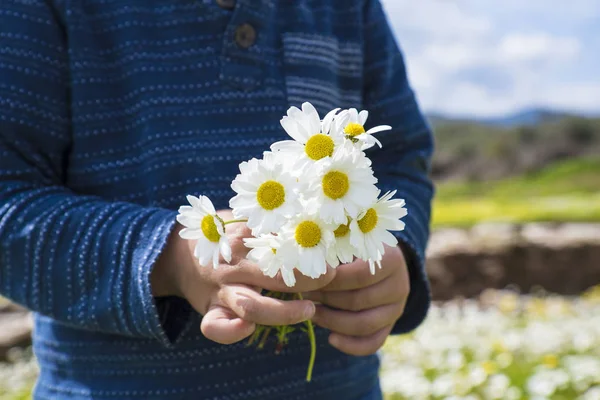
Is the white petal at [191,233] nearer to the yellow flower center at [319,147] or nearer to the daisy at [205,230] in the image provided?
the daisy at [205,230]

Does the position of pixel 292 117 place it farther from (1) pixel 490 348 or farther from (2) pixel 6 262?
(1) pixel 490 348

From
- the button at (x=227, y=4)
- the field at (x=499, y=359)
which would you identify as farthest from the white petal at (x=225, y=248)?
the field at (x=499, y=359)

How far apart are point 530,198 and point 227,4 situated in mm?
11212

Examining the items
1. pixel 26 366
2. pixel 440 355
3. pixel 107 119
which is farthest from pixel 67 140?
pixel 26 366

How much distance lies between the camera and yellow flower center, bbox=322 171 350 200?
0.61 m

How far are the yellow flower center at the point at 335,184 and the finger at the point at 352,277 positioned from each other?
175mm

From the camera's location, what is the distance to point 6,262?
2.86 ft

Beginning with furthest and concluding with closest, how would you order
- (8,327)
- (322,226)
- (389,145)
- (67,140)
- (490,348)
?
1. (8,327)
2. (490,348)
3. (389,145)
4. (67,140)
5. (322,226)

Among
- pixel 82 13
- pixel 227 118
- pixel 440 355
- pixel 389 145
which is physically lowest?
pixel 440 355

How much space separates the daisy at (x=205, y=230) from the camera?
655mm

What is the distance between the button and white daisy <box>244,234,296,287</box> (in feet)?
1.59

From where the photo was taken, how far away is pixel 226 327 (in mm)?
688

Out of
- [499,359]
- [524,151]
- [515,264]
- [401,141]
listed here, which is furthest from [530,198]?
[401,141]

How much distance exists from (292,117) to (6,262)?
463 millimetres
